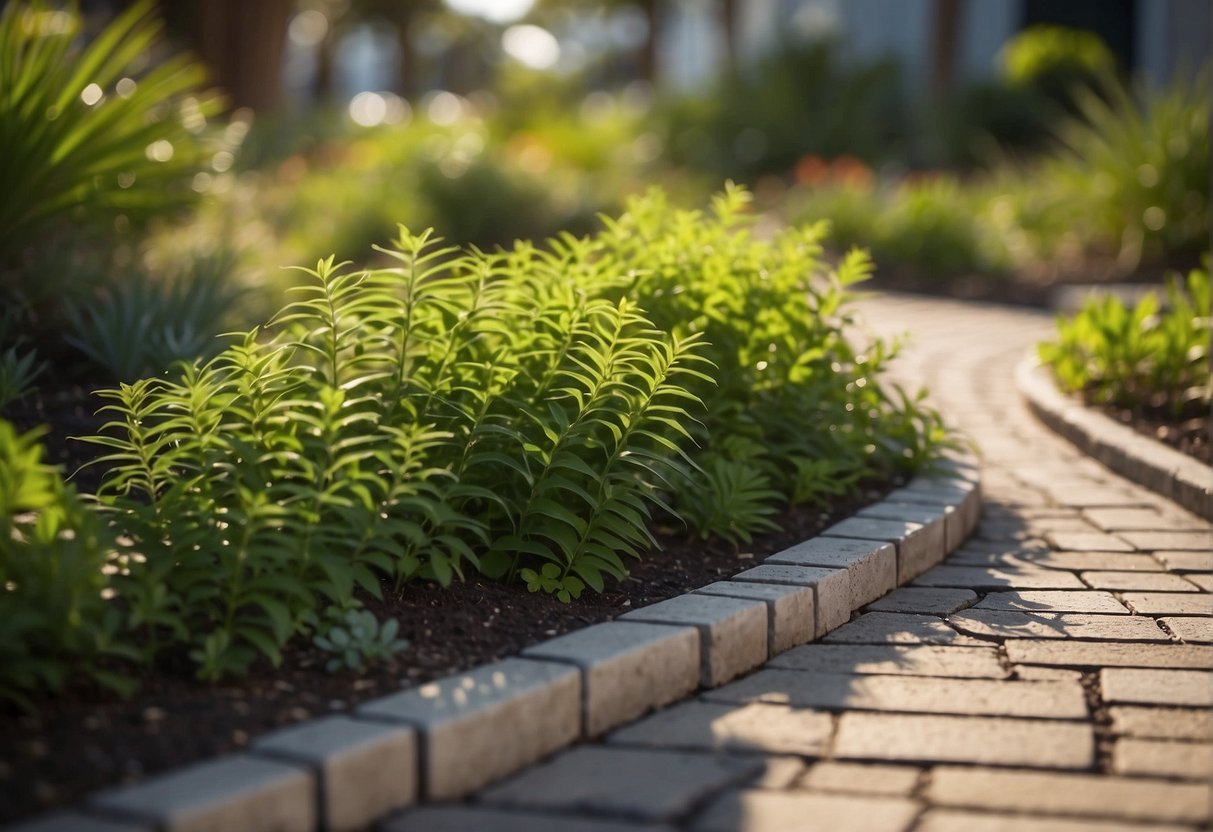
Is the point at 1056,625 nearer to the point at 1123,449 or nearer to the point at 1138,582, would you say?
the point at 1138,582

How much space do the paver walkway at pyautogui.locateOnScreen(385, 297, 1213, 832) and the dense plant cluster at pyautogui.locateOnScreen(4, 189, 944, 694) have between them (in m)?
0.47

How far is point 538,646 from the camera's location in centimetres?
273

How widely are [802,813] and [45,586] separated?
4.26 ft

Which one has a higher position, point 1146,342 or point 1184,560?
point 1146,342

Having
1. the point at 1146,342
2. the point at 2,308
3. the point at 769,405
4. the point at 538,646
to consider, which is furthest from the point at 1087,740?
the point at 2,308

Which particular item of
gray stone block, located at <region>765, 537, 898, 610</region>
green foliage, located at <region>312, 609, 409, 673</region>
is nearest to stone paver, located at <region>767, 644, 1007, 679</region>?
gray stone block, located at <region>765, 537, 898, 610</region>

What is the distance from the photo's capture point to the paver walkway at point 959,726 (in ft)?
7.49

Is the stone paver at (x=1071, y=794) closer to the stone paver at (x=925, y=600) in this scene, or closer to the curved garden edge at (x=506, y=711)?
the curved garden edge at (x=506, y=711)

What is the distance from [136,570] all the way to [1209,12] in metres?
19.7

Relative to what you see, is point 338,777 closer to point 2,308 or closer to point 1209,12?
point 2,308

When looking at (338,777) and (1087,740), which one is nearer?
(338,777)

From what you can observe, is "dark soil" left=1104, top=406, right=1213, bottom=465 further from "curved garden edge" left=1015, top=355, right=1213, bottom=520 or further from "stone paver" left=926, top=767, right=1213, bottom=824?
"stone paver" left=926, top=767, right=1213, bottom=824

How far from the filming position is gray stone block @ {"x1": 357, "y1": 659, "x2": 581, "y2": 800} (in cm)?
234

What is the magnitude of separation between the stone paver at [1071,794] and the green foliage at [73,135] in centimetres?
346
